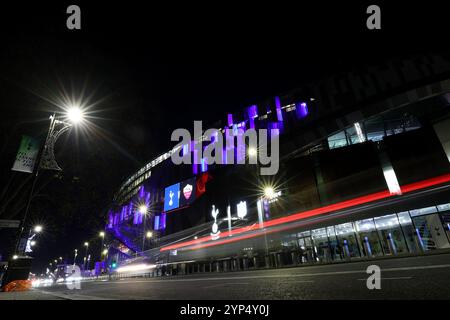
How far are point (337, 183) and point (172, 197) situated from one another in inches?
1048

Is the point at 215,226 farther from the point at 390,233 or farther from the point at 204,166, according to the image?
the point at 390,233

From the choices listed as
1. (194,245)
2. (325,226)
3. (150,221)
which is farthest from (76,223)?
(150,221)

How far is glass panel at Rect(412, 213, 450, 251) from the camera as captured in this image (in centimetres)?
1638

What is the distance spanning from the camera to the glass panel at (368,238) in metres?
18.1

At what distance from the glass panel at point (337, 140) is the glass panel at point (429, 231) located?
10361 millimetres

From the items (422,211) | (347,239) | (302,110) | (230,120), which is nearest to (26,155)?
(347,239)

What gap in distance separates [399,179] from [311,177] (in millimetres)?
7442

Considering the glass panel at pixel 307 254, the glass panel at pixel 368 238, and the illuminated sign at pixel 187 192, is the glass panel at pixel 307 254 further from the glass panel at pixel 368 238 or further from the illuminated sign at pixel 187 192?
the illuminated sign at pixel 187 192

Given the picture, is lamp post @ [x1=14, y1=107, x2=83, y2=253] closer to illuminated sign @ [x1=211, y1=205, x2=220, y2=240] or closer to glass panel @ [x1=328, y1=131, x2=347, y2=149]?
illuminated sign @ [x1=211, y1=205, x2=220, y2=240]

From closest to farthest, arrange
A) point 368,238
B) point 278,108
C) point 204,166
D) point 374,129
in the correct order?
point 368,238 → point 374,129 → point 278,108 → point 204,166

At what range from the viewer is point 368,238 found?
18609 millimetres

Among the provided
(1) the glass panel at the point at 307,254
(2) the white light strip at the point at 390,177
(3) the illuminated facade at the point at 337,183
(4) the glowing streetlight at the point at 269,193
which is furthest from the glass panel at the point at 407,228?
(4) the glowing streetlight at the point at 269,193

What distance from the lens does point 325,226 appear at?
20.2m
